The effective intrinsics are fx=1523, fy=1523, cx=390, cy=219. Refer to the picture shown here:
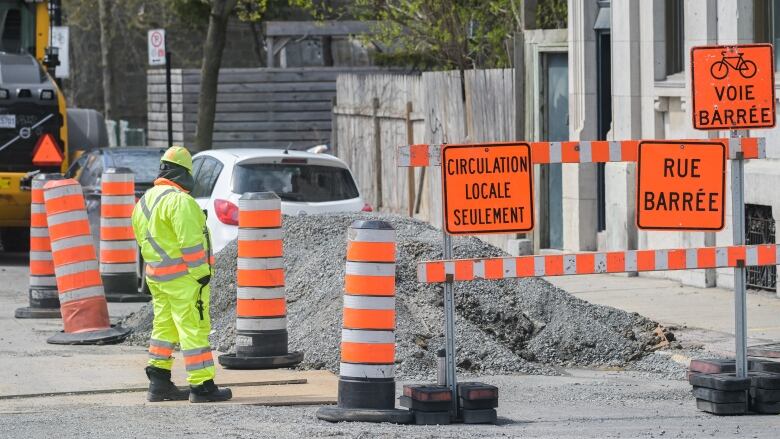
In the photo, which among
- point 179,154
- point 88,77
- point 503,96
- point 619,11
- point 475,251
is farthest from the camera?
point 88,77

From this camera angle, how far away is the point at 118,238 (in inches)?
573

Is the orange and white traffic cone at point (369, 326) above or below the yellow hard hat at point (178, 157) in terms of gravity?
below

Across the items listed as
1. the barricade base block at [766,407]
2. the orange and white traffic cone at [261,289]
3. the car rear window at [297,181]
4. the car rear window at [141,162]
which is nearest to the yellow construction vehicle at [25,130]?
the car rear window at [141,162]

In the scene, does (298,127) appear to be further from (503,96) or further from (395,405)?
(395,405)

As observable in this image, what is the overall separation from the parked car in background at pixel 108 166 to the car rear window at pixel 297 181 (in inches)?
136

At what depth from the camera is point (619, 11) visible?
1727 cm

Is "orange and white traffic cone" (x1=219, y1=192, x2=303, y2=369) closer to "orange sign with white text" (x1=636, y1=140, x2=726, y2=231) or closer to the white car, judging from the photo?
"orange sign with white text" (x1=636, y1=140, x2=726, y2=231)

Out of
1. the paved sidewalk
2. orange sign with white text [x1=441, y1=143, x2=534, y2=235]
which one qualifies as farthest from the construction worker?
the paved sidewalk

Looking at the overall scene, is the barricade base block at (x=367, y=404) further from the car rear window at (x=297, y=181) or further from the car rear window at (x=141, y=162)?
the car rear window at (x=141, y=162)

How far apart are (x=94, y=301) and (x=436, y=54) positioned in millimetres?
A: 13243

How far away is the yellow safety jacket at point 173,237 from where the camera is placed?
31.1 ft

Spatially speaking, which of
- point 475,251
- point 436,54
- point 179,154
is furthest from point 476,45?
point 179,154

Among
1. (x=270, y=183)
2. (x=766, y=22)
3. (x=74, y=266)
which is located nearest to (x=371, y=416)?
(x=74, y=266)

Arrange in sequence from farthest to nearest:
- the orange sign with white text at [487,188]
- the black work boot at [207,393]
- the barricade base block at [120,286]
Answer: the barricade base block at [120,286] < the black work boot at [207,393] < the orange sign with white text at [487,188]
